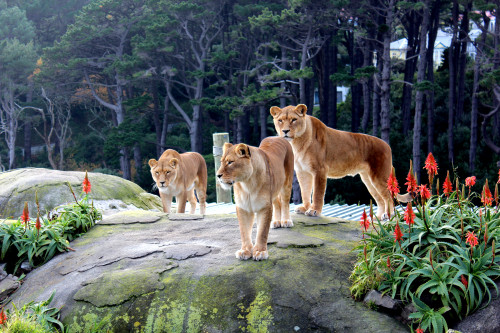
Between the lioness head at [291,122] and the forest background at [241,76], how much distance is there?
12.0 m

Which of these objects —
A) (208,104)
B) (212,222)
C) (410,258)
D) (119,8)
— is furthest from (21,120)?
(410,258)

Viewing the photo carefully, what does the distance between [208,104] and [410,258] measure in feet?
65.4

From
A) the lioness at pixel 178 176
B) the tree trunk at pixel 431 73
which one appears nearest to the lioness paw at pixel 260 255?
the lioness at pixel 178 176

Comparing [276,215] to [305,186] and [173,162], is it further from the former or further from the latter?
[173,162]

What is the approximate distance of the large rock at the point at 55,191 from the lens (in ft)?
27.3

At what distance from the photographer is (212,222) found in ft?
21.1

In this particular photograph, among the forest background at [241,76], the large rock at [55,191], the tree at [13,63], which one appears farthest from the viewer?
the tree at [13,63]

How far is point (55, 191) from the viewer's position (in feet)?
27.7

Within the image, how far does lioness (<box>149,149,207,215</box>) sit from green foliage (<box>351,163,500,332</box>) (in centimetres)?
321

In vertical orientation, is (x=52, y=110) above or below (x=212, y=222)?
above

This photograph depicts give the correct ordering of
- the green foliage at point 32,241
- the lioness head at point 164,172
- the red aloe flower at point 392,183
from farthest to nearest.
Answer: the lioness head at point 164,172, the green foliage at point 32,241, the red aloe flower at point 392,183

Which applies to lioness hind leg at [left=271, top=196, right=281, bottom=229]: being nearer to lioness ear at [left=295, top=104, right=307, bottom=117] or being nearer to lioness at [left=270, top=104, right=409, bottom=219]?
lioness at [left=270, top=104, right=409, bottom=219]

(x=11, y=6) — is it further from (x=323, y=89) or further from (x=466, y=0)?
(x=466, y=0)

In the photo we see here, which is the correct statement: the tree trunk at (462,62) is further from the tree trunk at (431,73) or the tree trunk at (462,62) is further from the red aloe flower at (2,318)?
the red aloe flower at (2,318)
